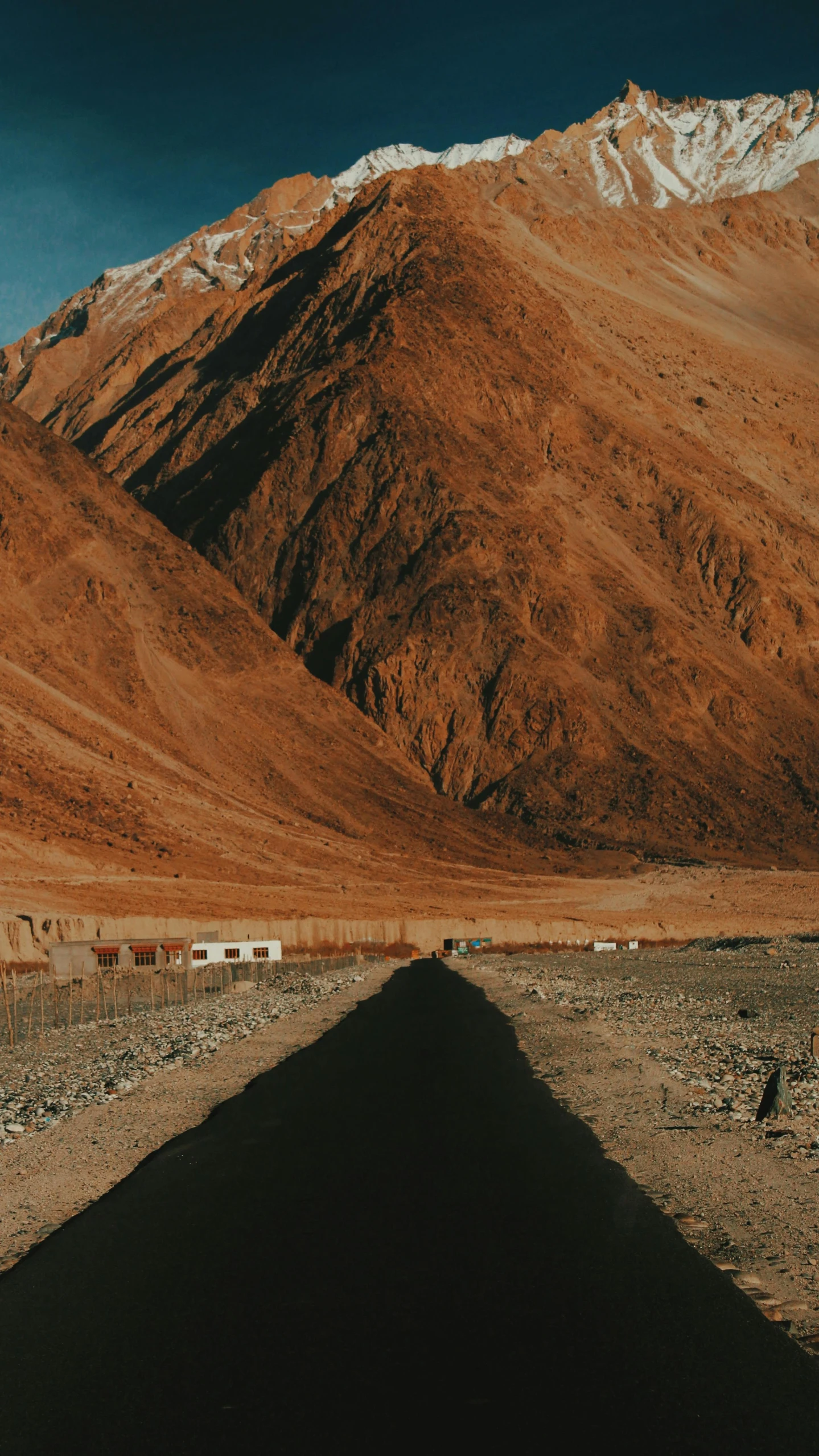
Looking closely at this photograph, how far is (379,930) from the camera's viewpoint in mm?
75250

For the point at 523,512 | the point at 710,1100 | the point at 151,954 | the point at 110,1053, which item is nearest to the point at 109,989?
the point at 151,954

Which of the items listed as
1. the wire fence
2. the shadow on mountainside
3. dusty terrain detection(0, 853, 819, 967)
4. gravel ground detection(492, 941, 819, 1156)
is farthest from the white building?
the shadow on mountainside

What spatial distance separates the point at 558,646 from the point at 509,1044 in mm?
82982

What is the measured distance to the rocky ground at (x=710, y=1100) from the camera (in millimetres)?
9812

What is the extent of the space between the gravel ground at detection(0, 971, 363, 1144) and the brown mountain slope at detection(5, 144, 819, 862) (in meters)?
61.1

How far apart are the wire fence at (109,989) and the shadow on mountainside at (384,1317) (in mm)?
15982

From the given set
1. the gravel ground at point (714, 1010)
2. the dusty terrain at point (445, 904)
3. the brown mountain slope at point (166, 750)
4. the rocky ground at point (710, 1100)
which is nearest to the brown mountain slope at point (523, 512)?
the dusty terrain at point (445, 904)

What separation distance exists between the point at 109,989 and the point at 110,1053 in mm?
20808

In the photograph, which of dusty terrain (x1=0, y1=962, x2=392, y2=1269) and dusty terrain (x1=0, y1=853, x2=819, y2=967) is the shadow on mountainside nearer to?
dusty terrain (x1=0, y1=962, x2=392, y2=1269)

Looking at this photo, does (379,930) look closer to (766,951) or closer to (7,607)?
→ (766,951)

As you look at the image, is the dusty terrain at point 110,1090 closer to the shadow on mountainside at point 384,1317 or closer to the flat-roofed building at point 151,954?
the shadow on mountainside at point 384,1317

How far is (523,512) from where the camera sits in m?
112

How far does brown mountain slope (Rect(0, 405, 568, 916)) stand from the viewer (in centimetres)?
7375

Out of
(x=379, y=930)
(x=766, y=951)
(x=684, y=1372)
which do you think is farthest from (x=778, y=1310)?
(x=379, y=930)
